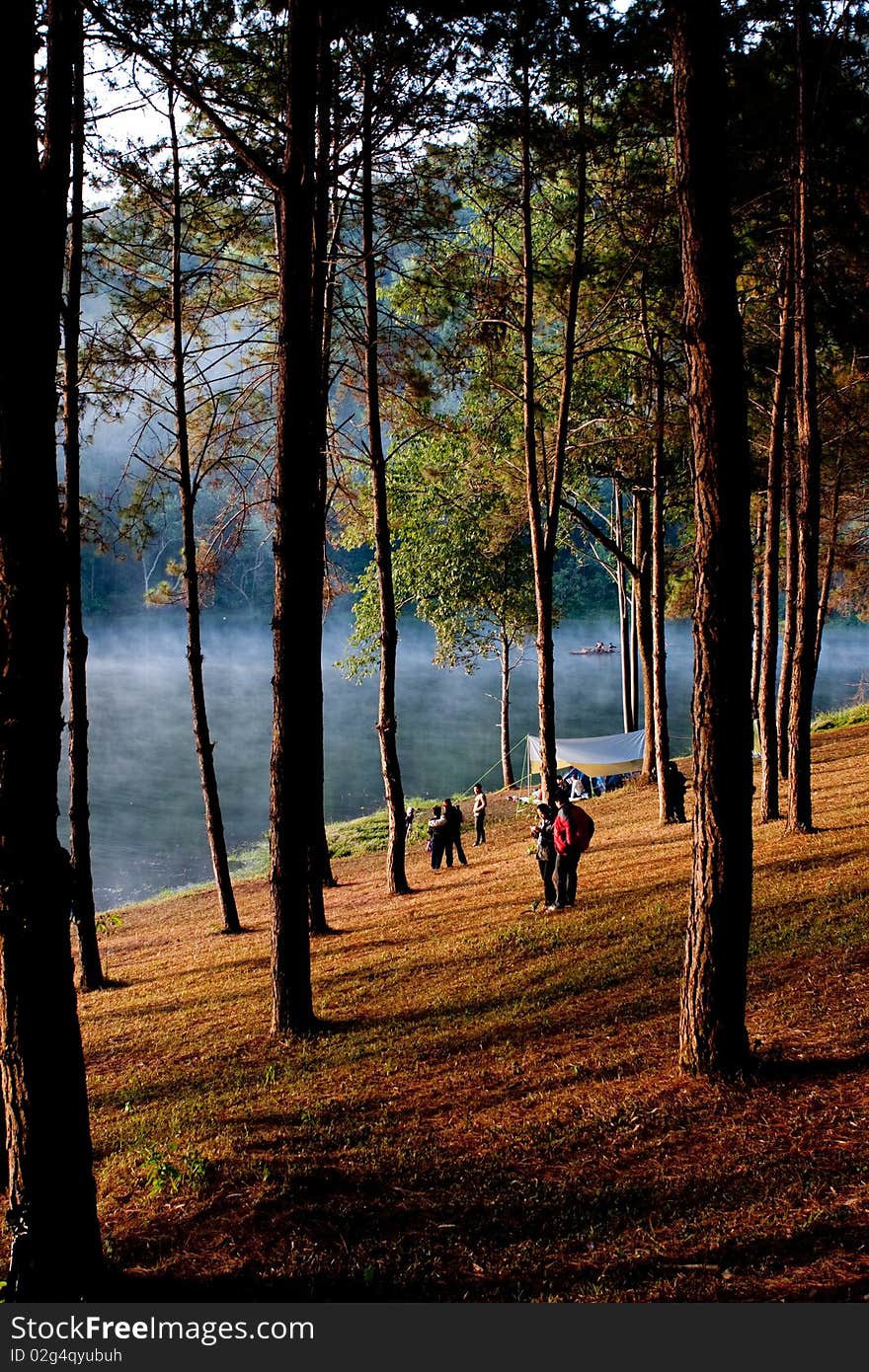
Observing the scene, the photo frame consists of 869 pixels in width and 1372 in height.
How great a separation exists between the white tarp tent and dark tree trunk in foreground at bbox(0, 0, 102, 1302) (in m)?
22.7

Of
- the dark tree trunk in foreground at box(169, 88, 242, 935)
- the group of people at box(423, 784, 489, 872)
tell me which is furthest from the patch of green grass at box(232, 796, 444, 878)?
the dark tree trunk in foreground at box(169, 88, 242, 935)

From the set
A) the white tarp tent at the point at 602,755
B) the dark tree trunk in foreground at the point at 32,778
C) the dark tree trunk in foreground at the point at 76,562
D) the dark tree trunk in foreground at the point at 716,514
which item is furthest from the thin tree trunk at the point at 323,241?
the white tarp tent at the point at 602,755

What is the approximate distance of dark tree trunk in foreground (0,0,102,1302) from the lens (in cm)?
394

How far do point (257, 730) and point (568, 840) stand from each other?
1767 inches

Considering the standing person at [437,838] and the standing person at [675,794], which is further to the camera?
the standing person at [437,838]

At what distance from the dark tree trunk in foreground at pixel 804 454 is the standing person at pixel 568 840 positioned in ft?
11.0

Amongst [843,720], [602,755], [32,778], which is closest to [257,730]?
[602,755]

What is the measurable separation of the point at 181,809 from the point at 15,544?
3444cm

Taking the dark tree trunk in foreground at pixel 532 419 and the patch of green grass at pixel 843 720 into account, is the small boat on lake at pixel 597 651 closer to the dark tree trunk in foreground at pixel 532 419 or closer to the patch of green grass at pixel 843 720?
the patch of green grass at pixel 843 720

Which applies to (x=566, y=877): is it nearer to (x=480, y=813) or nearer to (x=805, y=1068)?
(x=805, y=1068)

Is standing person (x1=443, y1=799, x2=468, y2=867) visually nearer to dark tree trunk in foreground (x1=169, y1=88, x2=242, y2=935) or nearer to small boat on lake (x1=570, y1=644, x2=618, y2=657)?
dark tree trunk in foreground (x1=169, y1=88, x2=242, y2=935)

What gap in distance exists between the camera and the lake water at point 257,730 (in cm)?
3272

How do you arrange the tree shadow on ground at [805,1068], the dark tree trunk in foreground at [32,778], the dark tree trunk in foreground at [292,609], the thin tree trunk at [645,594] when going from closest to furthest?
the dark tree trunk in foreground at [32,778]
the tree shadow on ground at [805,1068]
the dark tree trunk in foreground at [292,609]
the thin tree trunk at [645,594]
